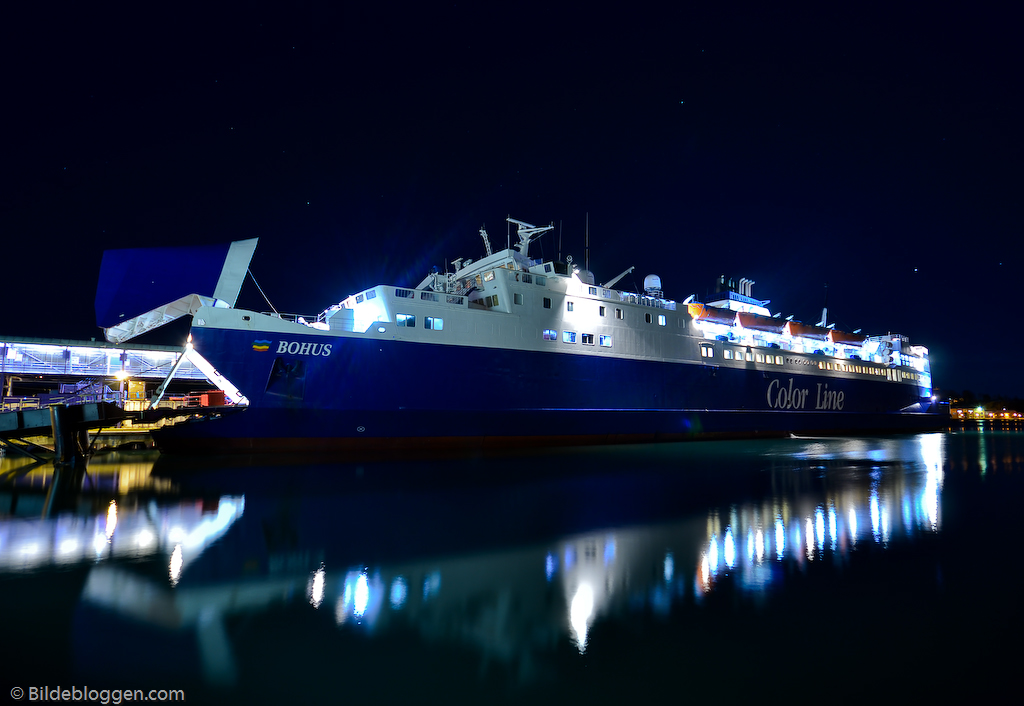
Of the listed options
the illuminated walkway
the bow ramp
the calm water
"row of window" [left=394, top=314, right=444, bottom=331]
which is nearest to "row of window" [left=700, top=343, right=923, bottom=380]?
"row of window" [left=394, top=314, right=444, bottom=331]

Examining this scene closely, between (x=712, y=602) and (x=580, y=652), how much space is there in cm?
157

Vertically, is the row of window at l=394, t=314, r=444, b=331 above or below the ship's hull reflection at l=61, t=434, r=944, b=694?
above

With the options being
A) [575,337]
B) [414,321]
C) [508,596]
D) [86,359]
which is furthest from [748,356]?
[86,359]

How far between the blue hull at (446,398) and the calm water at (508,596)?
553cm

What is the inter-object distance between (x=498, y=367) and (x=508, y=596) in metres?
13.4

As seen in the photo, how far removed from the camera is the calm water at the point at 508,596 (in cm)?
316

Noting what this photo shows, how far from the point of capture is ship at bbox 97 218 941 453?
1488 cm

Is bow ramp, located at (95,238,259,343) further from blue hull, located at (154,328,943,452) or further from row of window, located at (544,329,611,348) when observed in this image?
row of window, located at (544,329,611,348)

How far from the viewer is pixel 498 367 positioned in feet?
58.4

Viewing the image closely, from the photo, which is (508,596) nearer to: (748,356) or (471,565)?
(471,565)

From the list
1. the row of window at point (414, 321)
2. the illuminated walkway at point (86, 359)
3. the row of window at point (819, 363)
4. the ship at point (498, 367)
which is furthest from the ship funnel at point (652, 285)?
the illuminated walkway at point (86, 359)

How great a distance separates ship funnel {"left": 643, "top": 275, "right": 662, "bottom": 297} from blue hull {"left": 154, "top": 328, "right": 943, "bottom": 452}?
3.72 m

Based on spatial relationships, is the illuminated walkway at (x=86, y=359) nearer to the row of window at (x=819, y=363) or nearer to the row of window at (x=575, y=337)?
the row of window at (x=575, y=337)

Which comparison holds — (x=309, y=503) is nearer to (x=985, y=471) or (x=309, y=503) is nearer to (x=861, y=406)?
(x=985, y=471)
